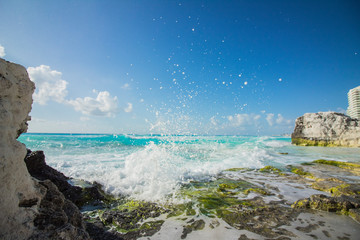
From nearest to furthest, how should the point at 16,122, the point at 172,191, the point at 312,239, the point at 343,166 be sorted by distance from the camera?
the point at 16,122, the point at 312,239, the point at 172,191, the point at 343,166

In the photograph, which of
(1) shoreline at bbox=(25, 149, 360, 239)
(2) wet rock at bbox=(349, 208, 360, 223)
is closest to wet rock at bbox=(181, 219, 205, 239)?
(1) shoreline at bbox=(25, 149, 360, 239)

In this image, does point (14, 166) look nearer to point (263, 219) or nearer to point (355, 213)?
point (263, 219)

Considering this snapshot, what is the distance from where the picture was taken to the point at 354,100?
152 ft

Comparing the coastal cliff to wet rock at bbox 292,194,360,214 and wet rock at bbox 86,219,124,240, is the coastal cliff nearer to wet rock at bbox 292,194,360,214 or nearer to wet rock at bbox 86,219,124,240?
wet rock at bbox 86,219,124,240

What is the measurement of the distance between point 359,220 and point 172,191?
4.71m

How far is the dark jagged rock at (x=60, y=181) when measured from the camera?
3.75m

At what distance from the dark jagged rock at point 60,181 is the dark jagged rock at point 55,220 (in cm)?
179

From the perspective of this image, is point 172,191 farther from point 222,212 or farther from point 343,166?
point 343,166

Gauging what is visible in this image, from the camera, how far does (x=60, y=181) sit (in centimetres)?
419

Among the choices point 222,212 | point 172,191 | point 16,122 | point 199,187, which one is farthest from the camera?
point 199,187

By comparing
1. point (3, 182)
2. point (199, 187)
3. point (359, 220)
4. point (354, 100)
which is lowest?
point (199, 187)

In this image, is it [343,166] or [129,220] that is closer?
[129,220]

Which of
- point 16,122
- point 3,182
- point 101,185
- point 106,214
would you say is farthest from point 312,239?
point 101,185

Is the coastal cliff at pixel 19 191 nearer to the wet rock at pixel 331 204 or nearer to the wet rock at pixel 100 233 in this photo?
the wet rock at pixel 100 233
